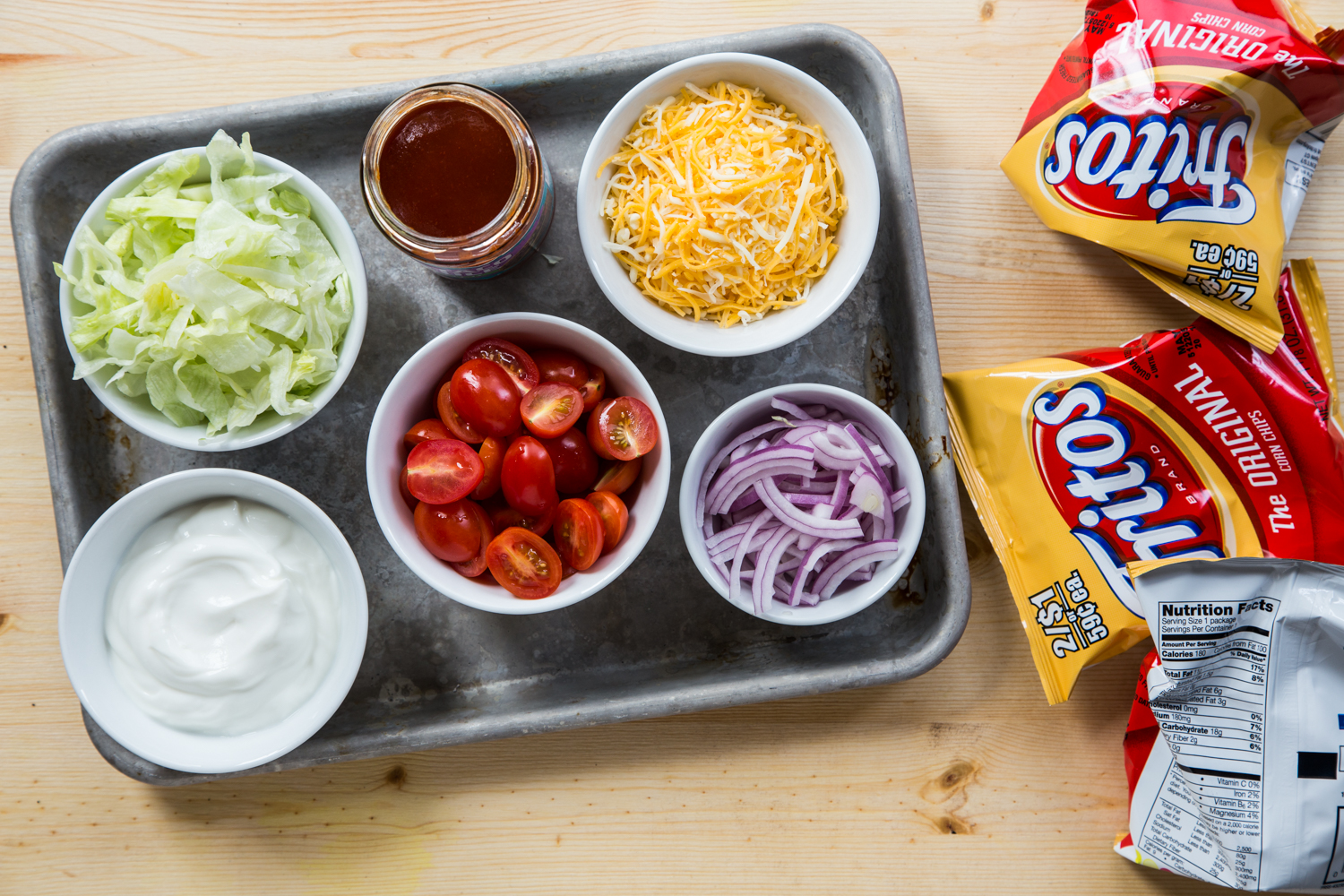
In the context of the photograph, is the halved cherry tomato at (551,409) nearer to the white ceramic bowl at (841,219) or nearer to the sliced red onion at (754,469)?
the white ceramic bowl at (841,219)

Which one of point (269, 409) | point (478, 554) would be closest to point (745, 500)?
point (478, 554)

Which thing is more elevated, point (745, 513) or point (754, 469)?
point (754, 469)

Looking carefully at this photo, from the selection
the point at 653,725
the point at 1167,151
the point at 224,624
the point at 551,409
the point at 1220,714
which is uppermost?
the point at 1167,151

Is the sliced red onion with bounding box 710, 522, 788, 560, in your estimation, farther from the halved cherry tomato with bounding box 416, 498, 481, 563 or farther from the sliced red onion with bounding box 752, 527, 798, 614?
the halved cherry tomato with bounding box 416, 498, 481, 563

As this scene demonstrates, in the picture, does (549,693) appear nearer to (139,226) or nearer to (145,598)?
(145,598)

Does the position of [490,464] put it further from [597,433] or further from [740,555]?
[740,555]

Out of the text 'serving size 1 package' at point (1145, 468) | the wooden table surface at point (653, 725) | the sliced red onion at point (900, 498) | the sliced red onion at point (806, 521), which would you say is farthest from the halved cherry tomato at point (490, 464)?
the text 'serving size 1 package' at point (1145, 468)
